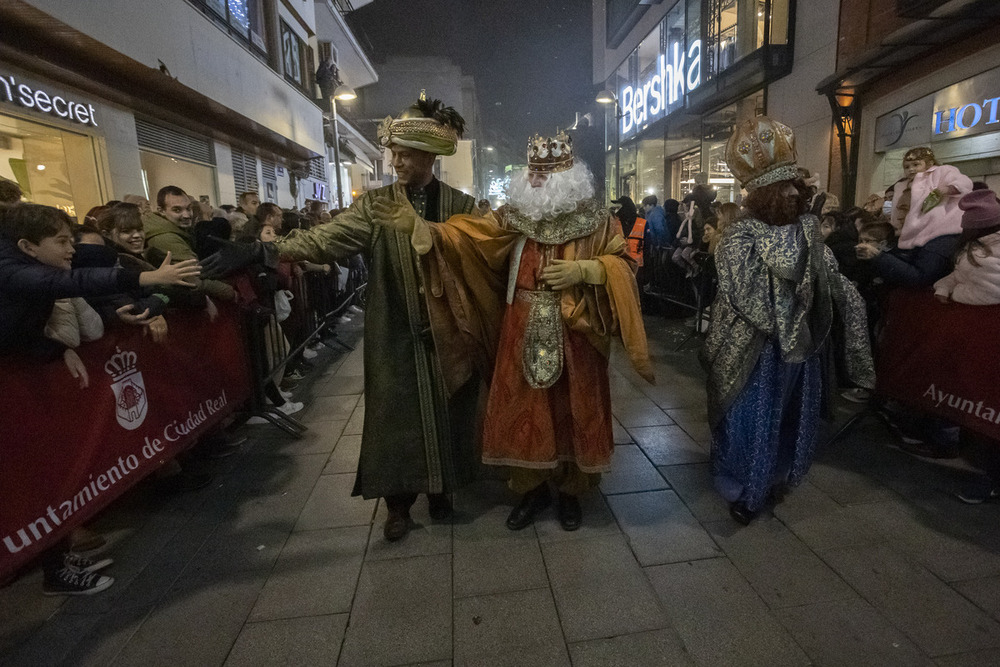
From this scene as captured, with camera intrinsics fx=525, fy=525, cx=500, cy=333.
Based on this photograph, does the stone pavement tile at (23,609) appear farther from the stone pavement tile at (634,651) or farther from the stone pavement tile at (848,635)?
the stone pavement tile at (848,635)

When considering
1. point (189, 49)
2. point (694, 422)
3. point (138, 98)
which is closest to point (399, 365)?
point (694, 422)

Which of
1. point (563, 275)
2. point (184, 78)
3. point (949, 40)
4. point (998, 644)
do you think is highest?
point (184, 78)

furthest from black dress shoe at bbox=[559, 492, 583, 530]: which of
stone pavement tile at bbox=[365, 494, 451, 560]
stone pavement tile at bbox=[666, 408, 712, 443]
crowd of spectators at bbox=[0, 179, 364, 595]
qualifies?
crowd of spectators at bbox=[0, 179, 364, 595]

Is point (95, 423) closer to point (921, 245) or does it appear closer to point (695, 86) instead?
point (921, 245)

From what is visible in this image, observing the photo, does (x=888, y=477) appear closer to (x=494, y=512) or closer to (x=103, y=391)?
(x=494, y=512)

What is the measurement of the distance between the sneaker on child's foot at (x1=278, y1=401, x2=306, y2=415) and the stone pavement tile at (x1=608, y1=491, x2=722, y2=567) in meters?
3.02

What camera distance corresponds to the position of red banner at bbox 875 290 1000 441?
2812 mm

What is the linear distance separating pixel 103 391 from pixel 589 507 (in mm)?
2595

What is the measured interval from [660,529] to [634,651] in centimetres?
89

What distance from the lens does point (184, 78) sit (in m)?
8.83

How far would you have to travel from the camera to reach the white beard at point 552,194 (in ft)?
8.09

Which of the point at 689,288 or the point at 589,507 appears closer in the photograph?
the point at 589,507

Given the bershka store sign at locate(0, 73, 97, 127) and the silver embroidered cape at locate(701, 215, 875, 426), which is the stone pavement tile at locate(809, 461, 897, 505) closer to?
the silver embroidered cape at locate(701, 215, 875, 426)

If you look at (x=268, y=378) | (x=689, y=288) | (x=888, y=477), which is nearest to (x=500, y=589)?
(x=888, y=477)
